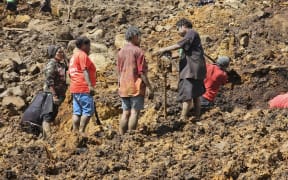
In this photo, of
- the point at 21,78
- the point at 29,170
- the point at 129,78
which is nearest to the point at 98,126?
the point at 129,78

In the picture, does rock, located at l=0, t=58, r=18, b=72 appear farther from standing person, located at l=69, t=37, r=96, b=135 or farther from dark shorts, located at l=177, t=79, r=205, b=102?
dark shorts, located at l=177, t=79, r=205, b=102

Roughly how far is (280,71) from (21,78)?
14.6ft

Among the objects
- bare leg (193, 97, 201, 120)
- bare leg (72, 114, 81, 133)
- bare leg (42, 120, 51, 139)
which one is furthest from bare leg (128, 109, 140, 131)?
bare leg (42, 120, 51, 139)

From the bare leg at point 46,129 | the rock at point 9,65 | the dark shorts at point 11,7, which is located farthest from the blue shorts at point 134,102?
the dark shorts at point 11,7

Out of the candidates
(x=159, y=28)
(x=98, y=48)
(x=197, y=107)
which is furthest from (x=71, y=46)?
(x=197, y=107)

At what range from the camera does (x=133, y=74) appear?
7.68m

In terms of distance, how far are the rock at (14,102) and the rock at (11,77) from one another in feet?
3.12

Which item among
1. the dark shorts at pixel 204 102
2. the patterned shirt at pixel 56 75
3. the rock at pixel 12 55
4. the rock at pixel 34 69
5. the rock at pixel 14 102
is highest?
the patterned shirt at pixel 56 75

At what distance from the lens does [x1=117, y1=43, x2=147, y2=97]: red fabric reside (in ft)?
25.1

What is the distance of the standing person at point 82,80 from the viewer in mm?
7766

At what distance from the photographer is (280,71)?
35.9ft

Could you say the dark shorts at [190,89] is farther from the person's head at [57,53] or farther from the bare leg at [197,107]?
the person's head at [57,53]

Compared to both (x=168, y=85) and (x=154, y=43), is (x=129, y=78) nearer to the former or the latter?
(x=168, y=85)

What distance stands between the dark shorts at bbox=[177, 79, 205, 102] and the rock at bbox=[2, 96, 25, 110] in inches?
122
